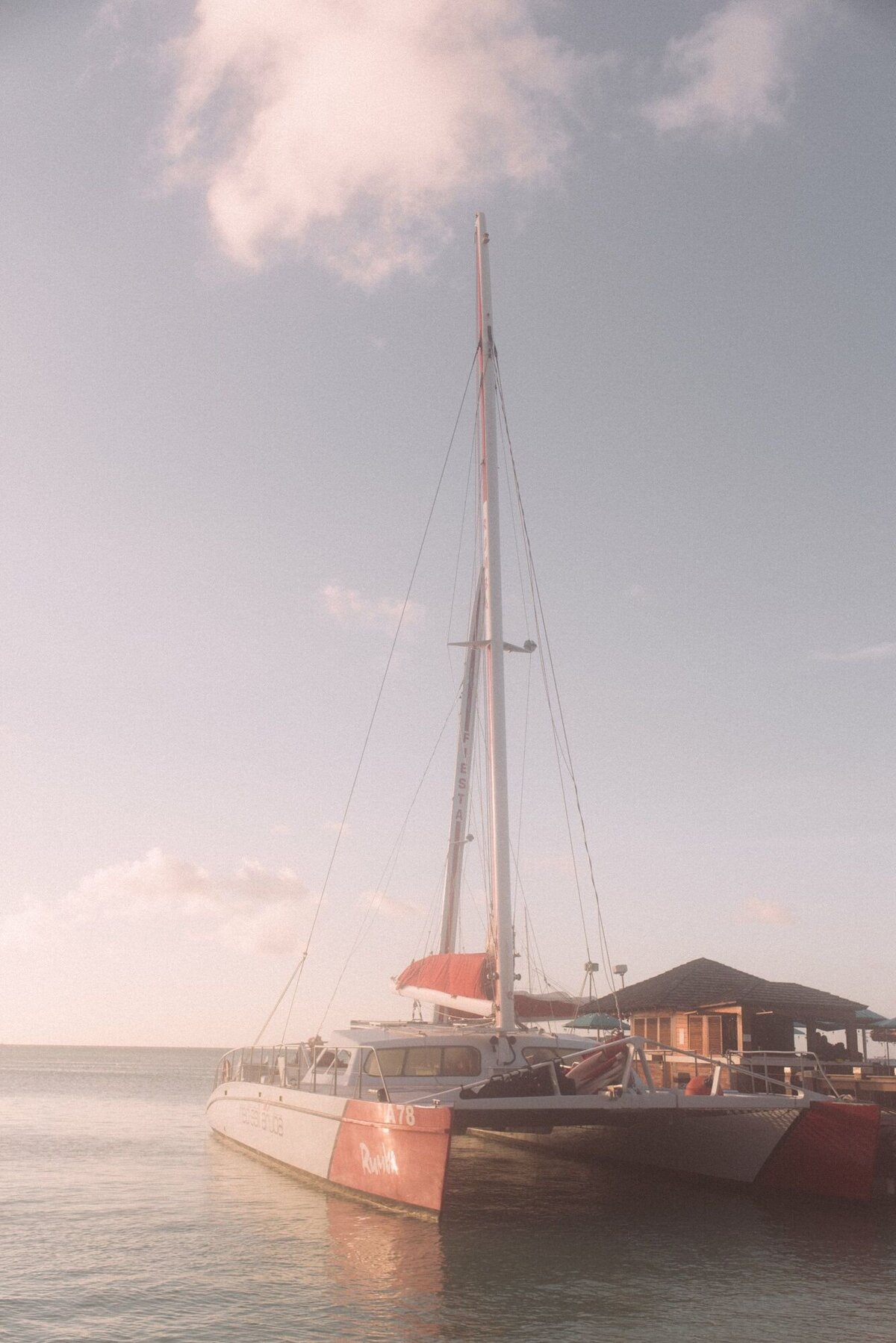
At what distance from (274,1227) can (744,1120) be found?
24.8 feet

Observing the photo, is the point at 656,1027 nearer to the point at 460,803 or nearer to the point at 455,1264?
the point at 460,803

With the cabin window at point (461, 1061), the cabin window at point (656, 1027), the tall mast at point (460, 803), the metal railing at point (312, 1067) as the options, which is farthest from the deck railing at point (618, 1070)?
the tall mast at point (460, 803)

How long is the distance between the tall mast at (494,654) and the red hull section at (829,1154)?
187 inches

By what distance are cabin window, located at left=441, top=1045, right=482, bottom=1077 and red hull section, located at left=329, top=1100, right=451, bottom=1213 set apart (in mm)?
2335

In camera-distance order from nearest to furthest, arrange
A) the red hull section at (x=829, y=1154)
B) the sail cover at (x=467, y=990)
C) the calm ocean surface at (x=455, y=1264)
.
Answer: the calm ocean surface at (x=455, y=1264) < the red hull section at (x=829, y=1154) < the sail cover at (x=467, y=990)

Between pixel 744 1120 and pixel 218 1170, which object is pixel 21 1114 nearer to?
pixel 218 1170

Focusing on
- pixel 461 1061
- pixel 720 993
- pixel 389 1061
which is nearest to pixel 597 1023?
pixel 720 993

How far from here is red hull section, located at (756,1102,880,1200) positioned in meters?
15.0

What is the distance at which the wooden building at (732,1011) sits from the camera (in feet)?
84.0

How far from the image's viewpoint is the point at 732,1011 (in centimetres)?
2573

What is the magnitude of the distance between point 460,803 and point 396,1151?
40.3 ft

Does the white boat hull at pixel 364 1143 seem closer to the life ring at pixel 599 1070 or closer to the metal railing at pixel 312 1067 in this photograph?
the metal railing at pixel 312 1067

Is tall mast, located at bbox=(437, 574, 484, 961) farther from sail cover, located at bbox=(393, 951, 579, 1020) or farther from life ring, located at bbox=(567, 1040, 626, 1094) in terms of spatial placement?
life ring, located at bbox=(567, 1040, 626, 1094)

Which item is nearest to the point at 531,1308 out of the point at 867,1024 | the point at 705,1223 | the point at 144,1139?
the point at 705,1223
